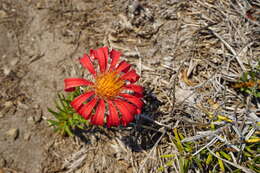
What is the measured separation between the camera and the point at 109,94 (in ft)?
7.16

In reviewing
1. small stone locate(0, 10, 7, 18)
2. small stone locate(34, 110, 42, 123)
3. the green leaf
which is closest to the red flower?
small stone locate(34, 110, 42, 123)

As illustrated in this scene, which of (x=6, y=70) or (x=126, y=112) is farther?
(x=6, y=70)

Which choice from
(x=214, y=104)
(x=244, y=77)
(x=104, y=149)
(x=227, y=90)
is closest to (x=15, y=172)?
(x=104, y=149)

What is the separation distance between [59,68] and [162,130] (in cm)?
144

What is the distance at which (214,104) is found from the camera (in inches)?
103

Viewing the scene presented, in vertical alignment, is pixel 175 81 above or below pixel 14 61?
below

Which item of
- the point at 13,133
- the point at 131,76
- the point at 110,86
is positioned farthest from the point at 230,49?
the point at 13,133

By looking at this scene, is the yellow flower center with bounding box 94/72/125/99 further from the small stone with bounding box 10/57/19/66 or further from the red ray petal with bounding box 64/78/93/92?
the small stone with bounding box 10/57/19/66

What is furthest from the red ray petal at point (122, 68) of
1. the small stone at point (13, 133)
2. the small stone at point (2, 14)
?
the small stone at point (2, 14)

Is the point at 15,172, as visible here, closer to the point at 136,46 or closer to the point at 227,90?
the point at 136,46

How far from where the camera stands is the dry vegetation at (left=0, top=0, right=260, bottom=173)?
241 cm

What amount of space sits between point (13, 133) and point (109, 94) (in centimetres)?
122

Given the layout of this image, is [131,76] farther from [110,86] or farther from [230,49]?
[230,49]

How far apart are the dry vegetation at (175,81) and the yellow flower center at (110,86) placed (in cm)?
52
